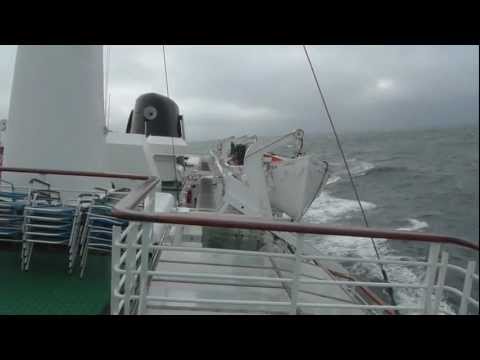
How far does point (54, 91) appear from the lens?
3.66 metres

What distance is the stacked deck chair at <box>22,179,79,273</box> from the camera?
2.82 metres

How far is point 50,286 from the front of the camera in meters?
2.66

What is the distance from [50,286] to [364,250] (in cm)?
727

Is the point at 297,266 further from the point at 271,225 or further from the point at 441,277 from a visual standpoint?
the point at 441,277

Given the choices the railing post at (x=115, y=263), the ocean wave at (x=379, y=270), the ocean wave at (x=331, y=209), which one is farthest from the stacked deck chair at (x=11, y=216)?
the ocean wave at (x=331, y=209)

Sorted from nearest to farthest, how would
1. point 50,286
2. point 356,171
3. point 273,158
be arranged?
point 50,286
point 273,158
point 356,171

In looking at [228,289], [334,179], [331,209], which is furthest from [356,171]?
[228,289]

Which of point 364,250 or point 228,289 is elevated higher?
point 228,289

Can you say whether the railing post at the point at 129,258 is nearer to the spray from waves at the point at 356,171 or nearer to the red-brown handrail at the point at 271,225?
the red-brown handrail at the point at 271,225

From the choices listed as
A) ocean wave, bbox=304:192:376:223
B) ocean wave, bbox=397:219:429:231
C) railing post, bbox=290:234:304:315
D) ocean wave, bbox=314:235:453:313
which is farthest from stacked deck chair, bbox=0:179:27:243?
ocean wave, bbox=397:219:429:231
